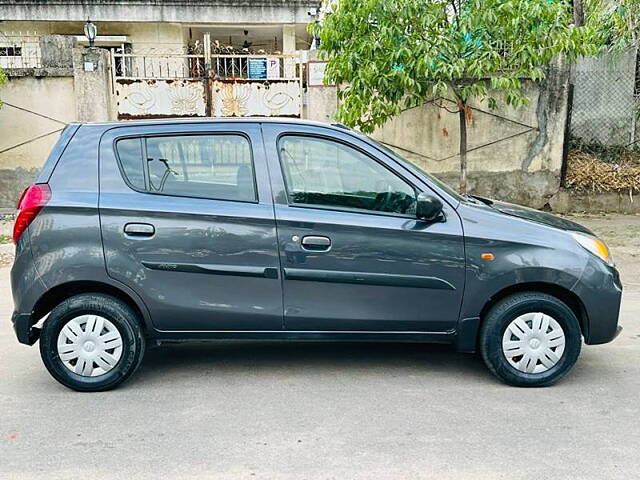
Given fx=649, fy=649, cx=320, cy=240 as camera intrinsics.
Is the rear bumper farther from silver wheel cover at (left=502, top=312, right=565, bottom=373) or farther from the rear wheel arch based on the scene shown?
silver wheel cover at (left=502, top=312, right=565, bottom=373)

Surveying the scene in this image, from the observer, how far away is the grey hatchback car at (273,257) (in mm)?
4176

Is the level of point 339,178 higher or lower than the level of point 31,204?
higher

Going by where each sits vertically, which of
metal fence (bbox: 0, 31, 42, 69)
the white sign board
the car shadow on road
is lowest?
the car shadow on road

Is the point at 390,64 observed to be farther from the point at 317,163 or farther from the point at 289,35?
the point at 289,35

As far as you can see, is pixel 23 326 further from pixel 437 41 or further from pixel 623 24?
pixel 623 24

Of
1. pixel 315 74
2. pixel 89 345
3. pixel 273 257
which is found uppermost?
pixel 315 74

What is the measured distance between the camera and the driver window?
4.27 metres

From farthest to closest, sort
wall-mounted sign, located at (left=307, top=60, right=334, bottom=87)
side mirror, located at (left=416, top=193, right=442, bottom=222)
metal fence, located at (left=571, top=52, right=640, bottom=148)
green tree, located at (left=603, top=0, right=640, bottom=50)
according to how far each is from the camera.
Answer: metal fence, located at (left=571, top=52, right=640, bottom=148) < wall-mounted sign, located at (left=307, top=60, right=334, bottom=87) < green tree, located at (left=603, top=0, right=640, bottom=50) < side mirror, located at (left=416, top=193, right=442, bottom=222)

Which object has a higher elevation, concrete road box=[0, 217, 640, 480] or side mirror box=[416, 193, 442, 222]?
side mirror box=[416, 193, 442, 222]

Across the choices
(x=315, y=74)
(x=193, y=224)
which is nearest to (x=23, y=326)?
(x=193, y=224)

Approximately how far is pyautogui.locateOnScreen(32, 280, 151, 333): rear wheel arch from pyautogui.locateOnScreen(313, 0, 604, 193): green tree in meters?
5.02

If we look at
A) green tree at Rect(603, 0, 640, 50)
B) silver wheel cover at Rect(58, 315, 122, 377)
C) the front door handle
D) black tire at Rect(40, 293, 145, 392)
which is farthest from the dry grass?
silver wheel cover at Rect(58, 315, 122, 377)

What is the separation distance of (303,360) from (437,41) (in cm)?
489

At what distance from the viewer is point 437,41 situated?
8.07 metres
